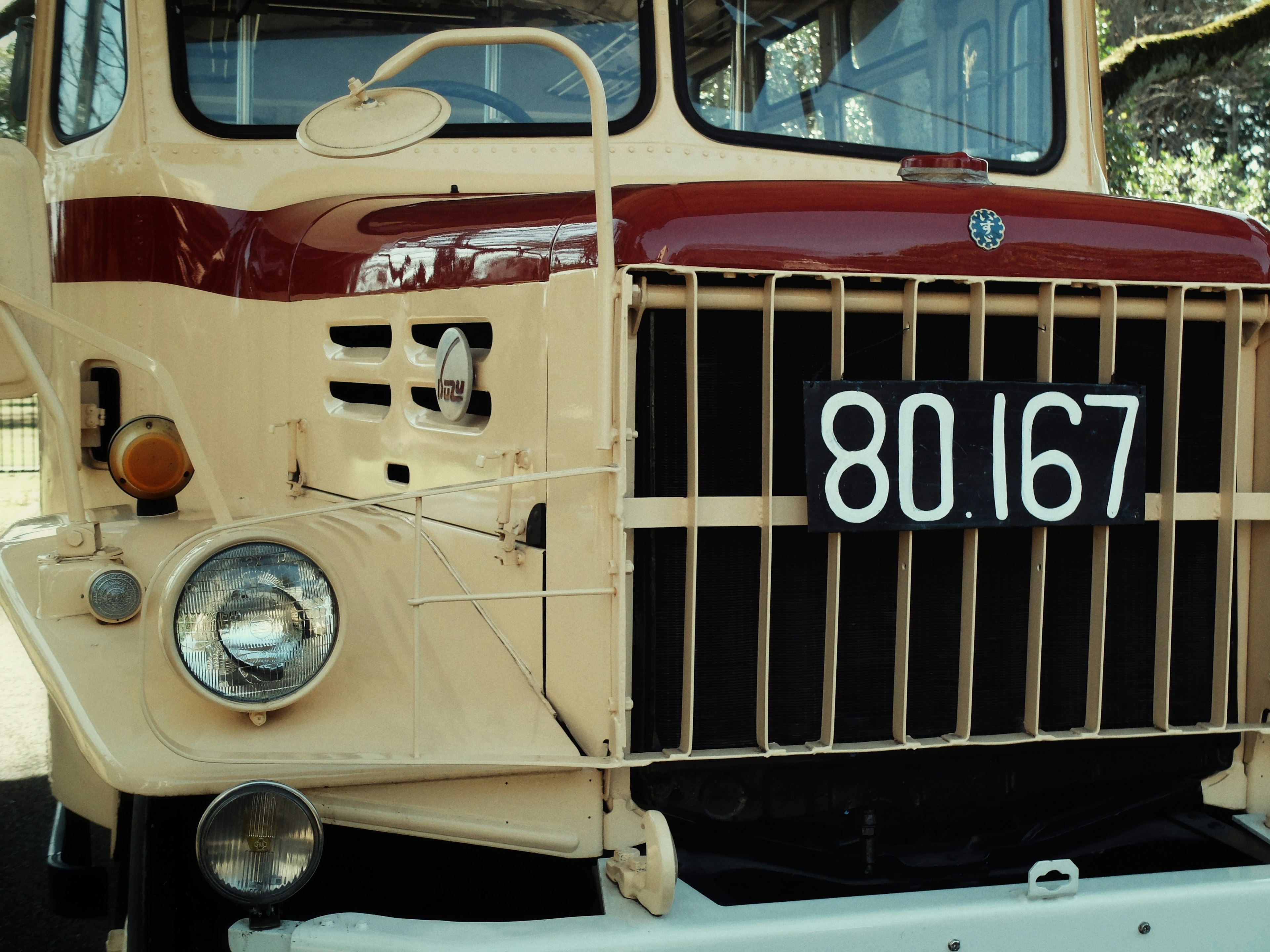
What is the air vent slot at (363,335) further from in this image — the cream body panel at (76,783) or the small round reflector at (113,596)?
the cream body panel at (76,783)

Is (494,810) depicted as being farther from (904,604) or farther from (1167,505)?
(1167,505)

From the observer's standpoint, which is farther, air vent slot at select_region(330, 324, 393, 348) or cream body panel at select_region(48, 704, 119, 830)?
air vent slot at select_region(330, 324, 393, 348)

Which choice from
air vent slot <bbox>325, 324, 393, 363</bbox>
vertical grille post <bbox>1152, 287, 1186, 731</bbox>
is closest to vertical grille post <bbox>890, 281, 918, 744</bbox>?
vertical grille post <bbox>1152, 287, 1186, 731</bbox>

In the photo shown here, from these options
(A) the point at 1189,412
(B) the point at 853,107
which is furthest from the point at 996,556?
(B) the point at 853,107

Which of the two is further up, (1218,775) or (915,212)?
(915,212)

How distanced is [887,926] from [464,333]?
1.26 meters

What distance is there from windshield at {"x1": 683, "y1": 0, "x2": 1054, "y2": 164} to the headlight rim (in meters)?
1.55

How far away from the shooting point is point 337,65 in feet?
9.62

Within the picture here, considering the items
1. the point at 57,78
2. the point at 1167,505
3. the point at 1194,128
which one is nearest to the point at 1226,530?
the point at 1167,505

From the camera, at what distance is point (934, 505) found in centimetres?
197

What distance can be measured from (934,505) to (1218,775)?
86cm

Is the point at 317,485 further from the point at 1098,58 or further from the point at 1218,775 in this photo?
the point at 1098,58

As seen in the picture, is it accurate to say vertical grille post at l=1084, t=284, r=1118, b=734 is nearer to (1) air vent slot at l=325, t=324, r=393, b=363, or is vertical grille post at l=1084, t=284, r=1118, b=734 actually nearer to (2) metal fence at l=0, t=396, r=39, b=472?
(1) air vent slot at l=325, t=324, r=393, b=363

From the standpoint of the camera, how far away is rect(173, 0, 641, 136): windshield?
115 inches
